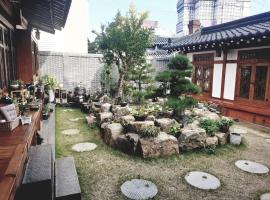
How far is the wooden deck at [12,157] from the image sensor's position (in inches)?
75.0

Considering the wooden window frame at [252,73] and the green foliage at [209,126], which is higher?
the wooden window frame at [252,73]

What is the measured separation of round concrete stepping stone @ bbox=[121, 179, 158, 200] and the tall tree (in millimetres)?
8084

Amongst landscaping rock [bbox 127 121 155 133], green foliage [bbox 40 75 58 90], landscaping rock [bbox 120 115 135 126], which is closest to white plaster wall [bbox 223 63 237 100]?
landscaping rock [bbox 120 115 135 126]

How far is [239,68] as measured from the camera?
10328mm

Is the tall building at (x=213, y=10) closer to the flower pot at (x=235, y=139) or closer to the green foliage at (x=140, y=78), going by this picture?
the green foliage at (x=140, y=78)

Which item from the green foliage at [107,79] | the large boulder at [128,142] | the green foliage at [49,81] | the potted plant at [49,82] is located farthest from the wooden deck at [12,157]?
the green foliage at [107,79]

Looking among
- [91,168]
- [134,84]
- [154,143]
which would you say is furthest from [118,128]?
[134,84]

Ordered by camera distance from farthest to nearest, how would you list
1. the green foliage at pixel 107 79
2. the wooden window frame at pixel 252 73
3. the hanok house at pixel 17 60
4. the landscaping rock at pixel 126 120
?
the green foliage at pixel 107 79 → the wooden window frame at pixel 252 73 → the landscaping rock at pixel 126 120 → the hanok house at pixel 17 60

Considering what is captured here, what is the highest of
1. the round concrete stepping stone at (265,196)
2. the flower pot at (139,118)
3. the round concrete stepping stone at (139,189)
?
the flower pot at (139,118)

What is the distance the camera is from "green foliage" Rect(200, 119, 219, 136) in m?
6.75

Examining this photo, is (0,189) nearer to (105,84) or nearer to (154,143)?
(154,143)

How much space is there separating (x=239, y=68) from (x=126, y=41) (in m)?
5.51

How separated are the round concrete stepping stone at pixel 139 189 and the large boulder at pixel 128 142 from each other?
4.51ft

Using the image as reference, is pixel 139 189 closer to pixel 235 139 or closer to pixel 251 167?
pixel 251 167
